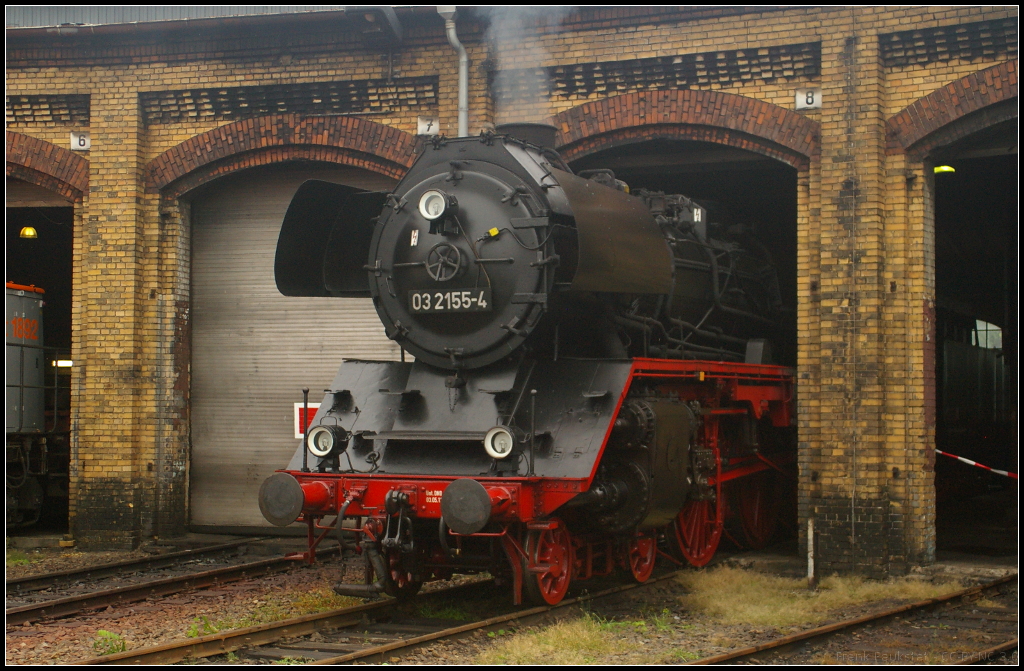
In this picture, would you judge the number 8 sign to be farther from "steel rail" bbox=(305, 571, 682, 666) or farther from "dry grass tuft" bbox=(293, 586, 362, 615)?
"dry grass tuft" bbox=(293, 586, 362, 615)

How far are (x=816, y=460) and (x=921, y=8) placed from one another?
13.3 feet

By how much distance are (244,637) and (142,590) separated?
2300 mm

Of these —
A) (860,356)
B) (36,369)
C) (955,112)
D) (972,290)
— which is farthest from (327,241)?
(972,290)

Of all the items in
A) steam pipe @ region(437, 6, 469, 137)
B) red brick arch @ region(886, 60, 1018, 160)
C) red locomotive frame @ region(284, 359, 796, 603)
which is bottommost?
red locomotive frame @ region(284, 359, 796, 603)

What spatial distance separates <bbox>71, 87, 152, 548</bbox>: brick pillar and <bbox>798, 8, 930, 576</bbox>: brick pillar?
22.4ft

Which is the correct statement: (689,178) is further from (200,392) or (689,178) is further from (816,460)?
(200,392)

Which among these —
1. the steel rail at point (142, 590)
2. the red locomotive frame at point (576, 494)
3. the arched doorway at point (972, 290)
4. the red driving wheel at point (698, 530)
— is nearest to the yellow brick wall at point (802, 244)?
the arched doorway at point (972, 290)

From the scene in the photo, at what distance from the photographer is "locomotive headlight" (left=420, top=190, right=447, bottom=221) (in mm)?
7191

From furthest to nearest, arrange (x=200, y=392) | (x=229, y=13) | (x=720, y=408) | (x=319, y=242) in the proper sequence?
1. (x=200, y=392)
2. (x=229, y=13)
3. (x=720, y=408)
4. (x=319, y=242)

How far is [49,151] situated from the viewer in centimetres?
1148

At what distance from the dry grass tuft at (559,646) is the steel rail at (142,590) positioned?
1.93m

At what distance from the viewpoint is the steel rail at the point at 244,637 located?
5855 mm

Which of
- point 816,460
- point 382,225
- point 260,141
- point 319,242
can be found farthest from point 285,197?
point 816,460

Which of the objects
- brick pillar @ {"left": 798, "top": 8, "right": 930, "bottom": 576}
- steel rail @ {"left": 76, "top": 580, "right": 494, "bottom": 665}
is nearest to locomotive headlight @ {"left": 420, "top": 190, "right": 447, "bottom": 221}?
steel rail @ {"left": 76, "top": 580, "right": 494, "bottom": 665}
